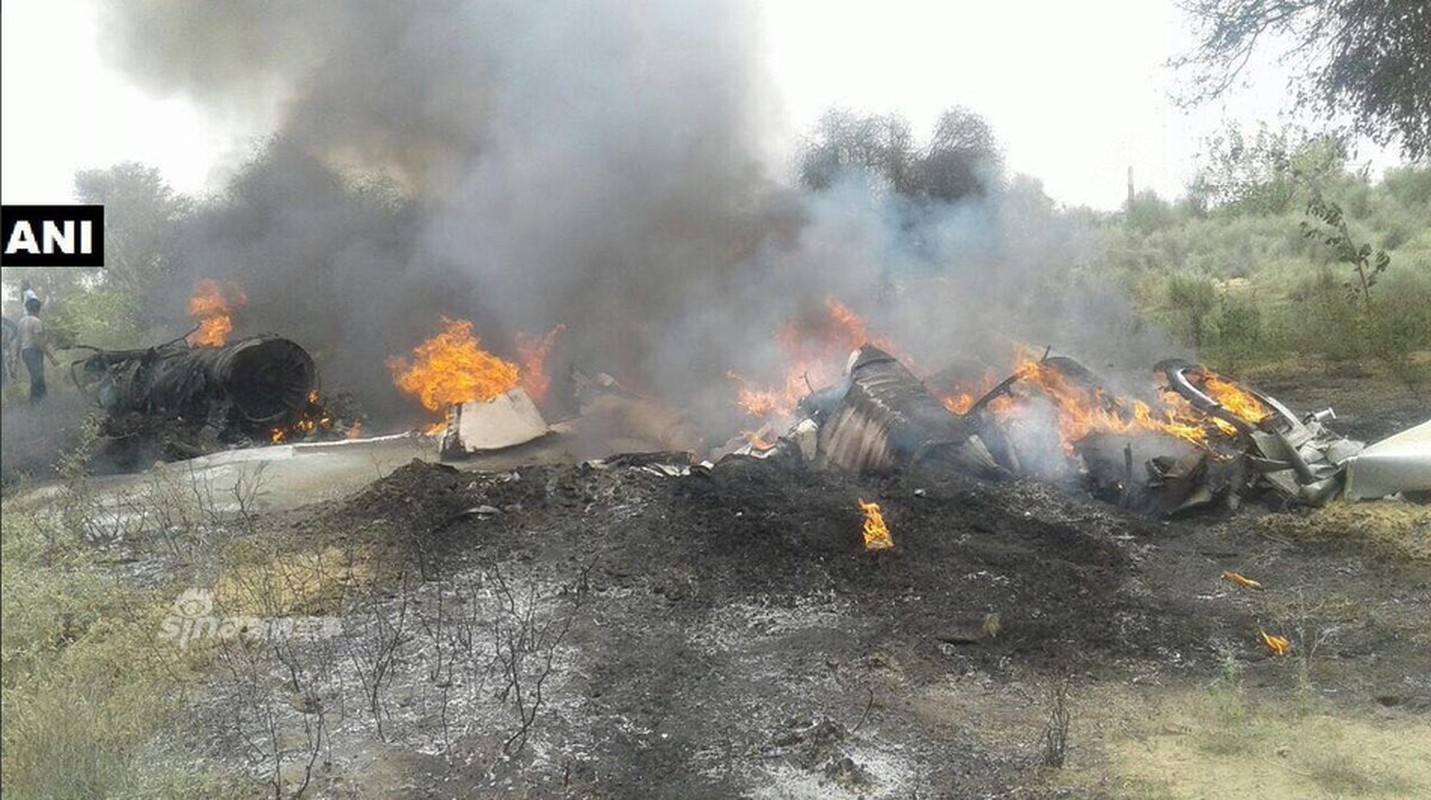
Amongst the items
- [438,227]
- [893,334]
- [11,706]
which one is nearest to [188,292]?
[438,227]

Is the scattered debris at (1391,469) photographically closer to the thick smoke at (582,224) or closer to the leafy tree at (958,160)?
the thick smoke at (582,224)

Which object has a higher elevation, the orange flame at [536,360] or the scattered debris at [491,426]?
the orange flame at [536,360]

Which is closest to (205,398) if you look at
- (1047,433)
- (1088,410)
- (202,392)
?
(202,392)

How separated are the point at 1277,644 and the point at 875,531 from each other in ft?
8.64

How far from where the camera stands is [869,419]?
29.2ft

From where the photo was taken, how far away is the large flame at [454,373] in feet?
44.3

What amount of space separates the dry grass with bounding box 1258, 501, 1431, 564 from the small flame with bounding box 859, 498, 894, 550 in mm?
2963

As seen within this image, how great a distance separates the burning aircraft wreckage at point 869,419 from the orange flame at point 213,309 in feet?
8.67

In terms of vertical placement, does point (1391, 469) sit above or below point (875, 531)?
above

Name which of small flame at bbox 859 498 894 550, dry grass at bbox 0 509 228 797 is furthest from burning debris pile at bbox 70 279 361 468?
small flame at bbox 859 498 894 550

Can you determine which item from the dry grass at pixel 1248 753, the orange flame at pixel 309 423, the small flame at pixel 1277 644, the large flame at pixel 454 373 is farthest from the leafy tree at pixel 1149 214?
the dry grass at pixel 1248 753

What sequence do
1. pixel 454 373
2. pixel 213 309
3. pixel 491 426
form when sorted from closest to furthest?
1. pixel 491 426
2. pixel 454 373
3. pixel 213 309

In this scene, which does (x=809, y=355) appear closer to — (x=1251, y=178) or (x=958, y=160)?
(x=958, y=160)

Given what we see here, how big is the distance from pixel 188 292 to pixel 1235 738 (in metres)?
20.1
